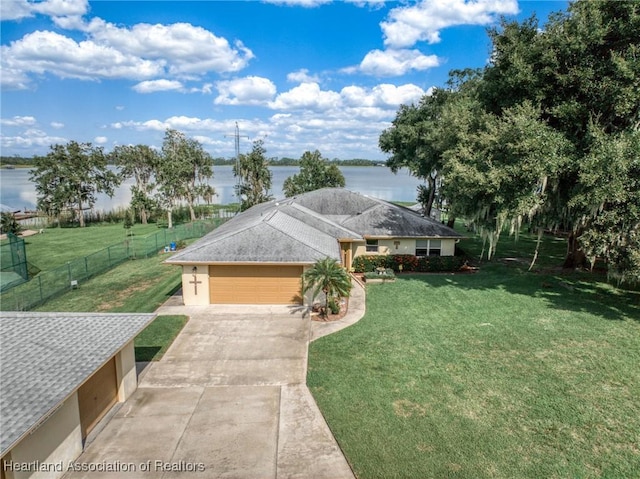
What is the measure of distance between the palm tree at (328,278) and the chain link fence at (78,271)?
11806 mm

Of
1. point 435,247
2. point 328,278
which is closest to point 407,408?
point 328,278

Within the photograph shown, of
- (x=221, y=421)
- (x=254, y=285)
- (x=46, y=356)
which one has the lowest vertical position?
(x=221, y=421)

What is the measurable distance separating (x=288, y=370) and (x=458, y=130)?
543 inches

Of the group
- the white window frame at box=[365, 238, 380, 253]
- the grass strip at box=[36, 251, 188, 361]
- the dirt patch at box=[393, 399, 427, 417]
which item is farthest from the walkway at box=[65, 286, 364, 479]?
the white window frame at box=[365, 238, 380, 253]

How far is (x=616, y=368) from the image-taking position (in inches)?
443

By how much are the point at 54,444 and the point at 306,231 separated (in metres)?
14.3

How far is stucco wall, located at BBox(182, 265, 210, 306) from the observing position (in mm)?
16234

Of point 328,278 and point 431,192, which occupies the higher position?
point 431,192

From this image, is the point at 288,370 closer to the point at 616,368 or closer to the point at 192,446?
the point at 192,446

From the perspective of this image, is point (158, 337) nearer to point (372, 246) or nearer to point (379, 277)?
point (379, 277)

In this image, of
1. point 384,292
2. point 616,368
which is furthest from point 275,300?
point 616,368

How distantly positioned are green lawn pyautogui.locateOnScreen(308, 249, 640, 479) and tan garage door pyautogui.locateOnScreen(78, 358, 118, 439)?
493 centimetres

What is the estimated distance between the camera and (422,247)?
22844mm

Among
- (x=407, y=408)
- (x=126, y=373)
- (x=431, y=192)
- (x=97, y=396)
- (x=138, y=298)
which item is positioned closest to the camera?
A: (x=97, y=396)
